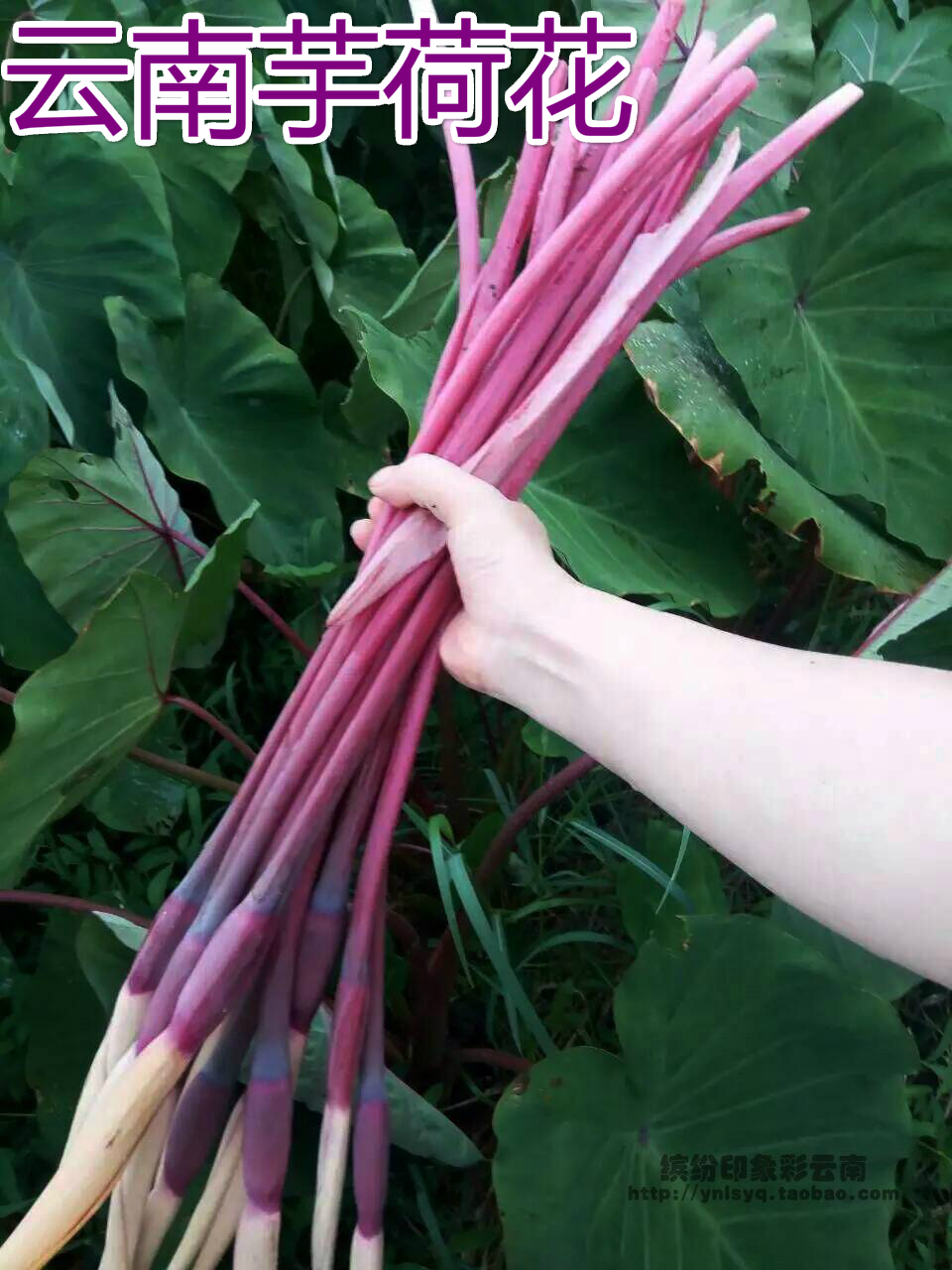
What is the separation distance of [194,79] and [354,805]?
730mm

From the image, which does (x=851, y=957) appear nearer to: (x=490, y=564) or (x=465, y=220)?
(x=490, y=564)

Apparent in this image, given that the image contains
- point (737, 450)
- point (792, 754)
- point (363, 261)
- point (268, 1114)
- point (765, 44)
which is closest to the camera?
point (792, 754)

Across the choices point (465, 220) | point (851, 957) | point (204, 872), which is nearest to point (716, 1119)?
point (851, 957)

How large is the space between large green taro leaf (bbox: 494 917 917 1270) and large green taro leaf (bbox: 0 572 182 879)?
0.38m

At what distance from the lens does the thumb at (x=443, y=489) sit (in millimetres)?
630

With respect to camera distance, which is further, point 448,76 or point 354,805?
point 448,76

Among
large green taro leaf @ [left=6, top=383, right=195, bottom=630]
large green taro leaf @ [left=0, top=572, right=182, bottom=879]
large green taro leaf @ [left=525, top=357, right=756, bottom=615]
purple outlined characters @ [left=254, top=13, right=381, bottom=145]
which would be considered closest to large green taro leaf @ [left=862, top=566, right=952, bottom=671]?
large green taro leaf @ [left=525, top=357, right=756, bottom=615]

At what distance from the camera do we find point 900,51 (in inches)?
49.6

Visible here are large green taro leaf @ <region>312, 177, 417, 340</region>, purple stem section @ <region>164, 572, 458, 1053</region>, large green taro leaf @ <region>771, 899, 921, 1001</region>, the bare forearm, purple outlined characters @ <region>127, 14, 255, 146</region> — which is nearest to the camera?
the bare forearm

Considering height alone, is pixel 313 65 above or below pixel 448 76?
above

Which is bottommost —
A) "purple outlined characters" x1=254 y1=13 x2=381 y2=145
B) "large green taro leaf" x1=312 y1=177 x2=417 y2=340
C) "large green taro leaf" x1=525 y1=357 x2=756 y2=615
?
"large green taro leaf" x1=525 y1=357 x2=756 y2=615

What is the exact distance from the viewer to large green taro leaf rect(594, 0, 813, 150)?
1041 millimetres

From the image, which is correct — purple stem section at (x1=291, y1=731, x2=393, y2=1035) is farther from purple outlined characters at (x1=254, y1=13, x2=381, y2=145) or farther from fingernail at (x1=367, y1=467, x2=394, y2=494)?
purple outlined characters at (x1=254, y1=13, x2=381, y2=145)

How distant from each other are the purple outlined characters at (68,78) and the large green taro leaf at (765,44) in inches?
20.3
